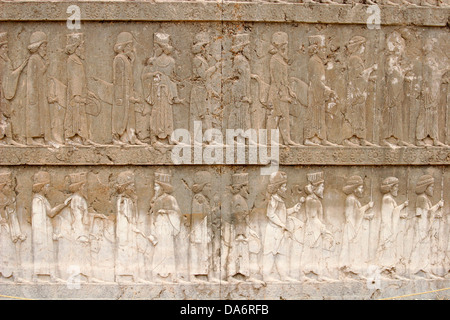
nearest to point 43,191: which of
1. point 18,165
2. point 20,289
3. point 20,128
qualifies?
point 18,165

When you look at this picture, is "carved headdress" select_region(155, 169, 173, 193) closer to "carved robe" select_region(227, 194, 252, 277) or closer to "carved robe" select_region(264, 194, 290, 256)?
"carved robe" select_region(227, 194, 252, 277)

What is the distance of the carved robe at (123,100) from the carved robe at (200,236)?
1.11 meters

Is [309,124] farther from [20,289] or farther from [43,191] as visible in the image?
[20,289]

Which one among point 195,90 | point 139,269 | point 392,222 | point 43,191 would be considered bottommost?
point 139,269

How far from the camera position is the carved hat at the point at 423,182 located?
227 inches

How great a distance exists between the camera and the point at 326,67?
564 cm

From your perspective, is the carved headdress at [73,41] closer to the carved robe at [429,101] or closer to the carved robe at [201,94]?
the carved robe at [201,94]

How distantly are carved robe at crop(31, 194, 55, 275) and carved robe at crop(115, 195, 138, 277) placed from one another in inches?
29.5

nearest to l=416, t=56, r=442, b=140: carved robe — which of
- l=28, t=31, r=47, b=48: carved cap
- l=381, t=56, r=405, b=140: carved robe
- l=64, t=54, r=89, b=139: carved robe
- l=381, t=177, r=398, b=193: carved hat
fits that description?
l=381, t=56, r=405, b=140: carved robe

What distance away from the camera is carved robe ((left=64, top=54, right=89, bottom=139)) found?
215 inches

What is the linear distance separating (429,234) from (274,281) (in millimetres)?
1892

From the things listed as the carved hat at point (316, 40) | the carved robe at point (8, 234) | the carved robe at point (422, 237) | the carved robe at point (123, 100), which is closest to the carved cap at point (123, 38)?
the carved robe at point (123, 100)

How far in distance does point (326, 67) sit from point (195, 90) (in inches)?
59.0
